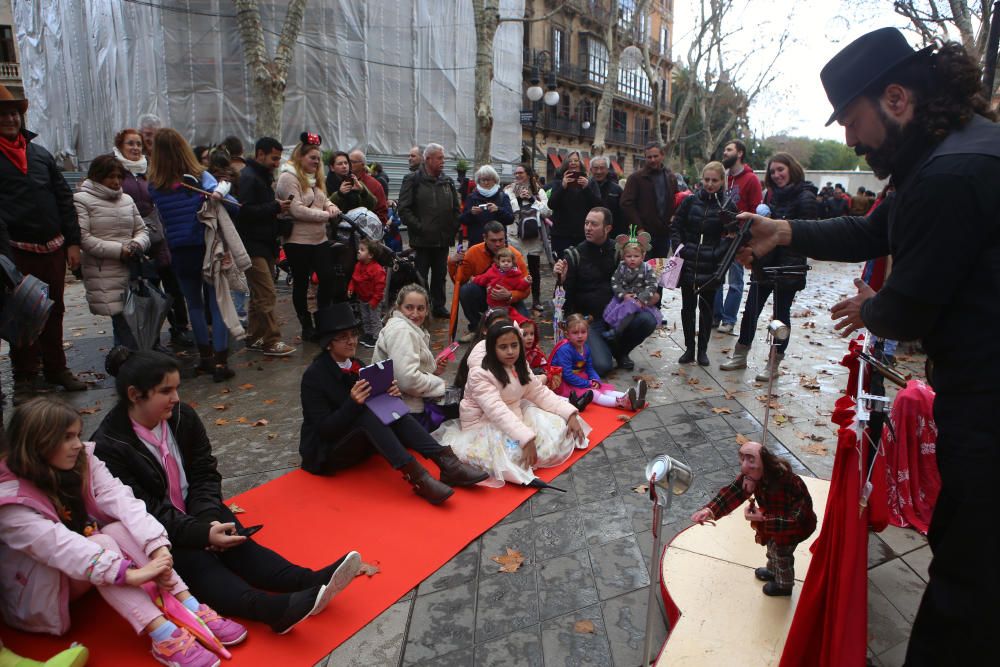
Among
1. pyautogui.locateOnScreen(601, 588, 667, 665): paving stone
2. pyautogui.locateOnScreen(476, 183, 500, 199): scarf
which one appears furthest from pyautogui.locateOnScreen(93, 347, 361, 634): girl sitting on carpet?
pyautogui.locateOnScreen(476, 183, 500, 199): scarf

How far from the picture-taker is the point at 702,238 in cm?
627

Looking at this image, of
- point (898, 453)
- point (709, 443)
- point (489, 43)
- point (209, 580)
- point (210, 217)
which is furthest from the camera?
point (489, 43)

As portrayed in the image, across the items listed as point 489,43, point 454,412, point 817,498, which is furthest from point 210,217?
point 489,43

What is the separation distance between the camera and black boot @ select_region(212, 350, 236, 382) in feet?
18.9

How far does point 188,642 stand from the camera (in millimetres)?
2508

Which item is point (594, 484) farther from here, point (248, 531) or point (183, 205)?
point (183, 205)

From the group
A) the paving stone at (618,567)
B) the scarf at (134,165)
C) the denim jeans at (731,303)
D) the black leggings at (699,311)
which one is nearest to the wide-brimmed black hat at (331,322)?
the paving stone at (618,567)

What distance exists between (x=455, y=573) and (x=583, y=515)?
92cm

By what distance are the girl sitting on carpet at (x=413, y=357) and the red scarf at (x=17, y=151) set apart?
3.09 meters

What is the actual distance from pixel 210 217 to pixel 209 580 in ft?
11.9

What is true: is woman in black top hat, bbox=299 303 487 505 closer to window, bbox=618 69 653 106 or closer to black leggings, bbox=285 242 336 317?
black leggings, bbox=285 242 336 317

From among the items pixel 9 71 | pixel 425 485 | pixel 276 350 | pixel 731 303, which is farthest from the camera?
pixel 9 71

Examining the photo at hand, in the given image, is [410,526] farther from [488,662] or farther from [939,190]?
[939,190]

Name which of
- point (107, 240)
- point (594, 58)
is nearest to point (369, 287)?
point (107, 240)
